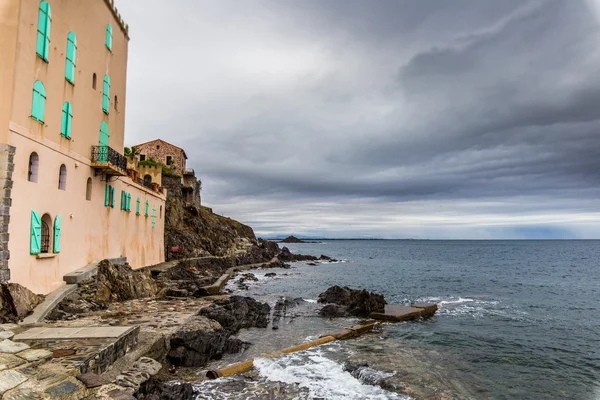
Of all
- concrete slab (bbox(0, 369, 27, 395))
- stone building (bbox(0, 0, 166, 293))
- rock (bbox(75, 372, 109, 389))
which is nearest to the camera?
concrete slab (bbox(0, 369, 27, 395))

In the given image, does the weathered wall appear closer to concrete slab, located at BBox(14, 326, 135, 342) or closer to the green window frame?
the green window frame

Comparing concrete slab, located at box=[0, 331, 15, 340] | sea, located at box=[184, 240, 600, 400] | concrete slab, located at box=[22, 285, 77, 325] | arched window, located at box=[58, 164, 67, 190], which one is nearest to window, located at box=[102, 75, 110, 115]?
arched window, located at box=[58, 164, 67, 190]

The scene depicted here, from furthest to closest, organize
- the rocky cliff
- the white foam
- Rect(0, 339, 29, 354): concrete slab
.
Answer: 1. the rocky cliff
2. the white foam
3. Rect(0, 339, 29, 354): concrete slab

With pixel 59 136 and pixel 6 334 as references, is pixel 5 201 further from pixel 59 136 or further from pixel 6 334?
pixel 6 334

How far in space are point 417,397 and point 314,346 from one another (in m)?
5.45

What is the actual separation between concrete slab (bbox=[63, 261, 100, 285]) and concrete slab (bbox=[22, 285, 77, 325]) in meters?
0.49

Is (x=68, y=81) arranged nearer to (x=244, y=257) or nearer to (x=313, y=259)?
(x=244, y=257)

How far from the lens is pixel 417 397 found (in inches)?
424

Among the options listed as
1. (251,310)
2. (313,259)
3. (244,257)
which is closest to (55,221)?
(251,310)

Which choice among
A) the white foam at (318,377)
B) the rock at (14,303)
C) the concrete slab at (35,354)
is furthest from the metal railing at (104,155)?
the white foam at (318,377)

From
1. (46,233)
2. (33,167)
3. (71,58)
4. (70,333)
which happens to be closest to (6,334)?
(70,333)

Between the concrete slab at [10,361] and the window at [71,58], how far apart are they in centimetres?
1162

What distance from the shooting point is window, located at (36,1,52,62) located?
13.6 metres

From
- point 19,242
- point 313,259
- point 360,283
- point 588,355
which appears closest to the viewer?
point 19,242
